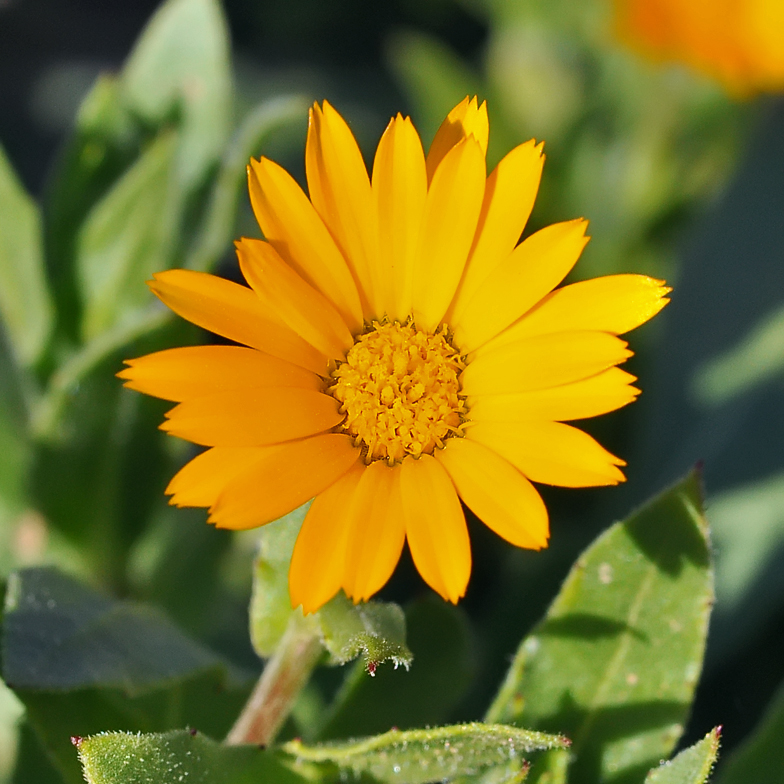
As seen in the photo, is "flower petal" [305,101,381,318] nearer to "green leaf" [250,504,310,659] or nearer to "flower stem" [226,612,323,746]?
"green leaf" [250,504,310,659]

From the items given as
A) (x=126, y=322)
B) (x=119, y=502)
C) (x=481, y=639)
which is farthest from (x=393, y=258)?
(x=481, y=639)

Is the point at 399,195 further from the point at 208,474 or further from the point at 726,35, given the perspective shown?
the point at 726,35

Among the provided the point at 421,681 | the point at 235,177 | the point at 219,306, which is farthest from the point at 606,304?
the point at 235,177

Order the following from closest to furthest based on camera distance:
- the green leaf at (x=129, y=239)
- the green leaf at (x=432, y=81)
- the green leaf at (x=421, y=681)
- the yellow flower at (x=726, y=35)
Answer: the green leaf at (x=421, y=681) < the green leaf at (x=129, y=239) < the yellow flower at (x=726, y=35) < the green leaf at (x=432, y=81)

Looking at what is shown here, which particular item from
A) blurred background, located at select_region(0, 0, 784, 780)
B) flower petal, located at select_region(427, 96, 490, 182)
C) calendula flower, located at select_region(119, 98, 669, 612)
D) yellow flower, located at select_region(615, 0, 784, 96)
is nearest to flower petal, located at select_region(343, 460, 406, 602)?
calendula flower, located at select_region(119, 98, 669, 612)

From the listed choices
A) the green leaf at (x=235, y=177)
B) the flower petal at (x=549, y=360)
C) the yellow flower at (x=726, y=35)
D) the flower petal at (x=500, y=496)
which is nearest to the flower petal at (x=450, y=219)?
the flower petal at (x=549, y=360)

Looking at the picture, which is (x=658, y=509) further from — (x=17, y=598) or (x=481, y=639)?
(x=481, y=639)

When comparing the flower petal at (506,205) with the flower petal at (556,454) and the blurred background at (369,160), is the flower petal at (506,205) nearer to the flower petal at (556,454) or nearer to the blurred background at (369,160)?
the flower petal at (556,454)
